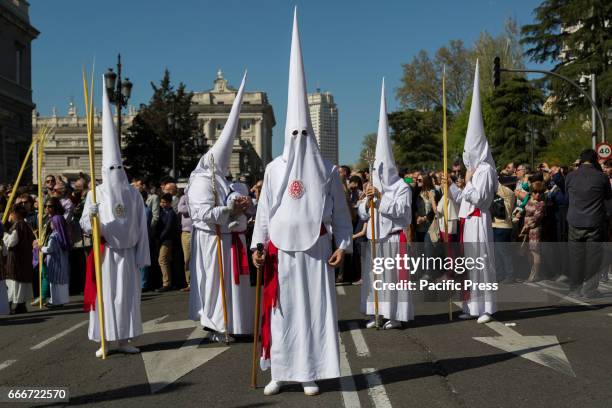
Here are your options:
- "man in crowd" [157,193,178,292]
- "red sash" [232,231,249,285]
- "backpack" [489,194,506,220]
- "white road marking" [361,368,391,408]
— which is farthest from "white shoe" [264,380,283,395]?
"man in crowd" [157,193,178,292]

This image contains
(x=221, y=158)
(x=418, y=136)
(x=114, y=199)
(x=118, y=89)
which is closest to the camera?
(x=114, y=199)

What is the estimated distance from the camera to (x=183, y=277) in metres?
14.5

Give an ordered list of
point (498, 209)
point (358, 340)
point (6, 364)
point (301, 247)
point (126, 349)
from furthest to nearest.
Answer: point (498, 209) < point (358, 340) < point (126, 349) < point (6, 364) < point (301, 247)

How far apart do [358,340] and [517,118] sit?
156 feet

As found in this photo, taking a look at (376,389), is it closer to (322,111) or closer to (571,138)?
(571,138)

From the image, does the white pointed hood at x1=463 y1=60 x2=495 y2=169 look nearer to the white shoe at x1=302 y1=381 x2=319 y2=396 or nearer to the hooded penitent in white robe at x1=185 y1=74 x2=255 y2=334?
the hooded penitent in white robe at x1=185 y1=74 x2=255 y2=334

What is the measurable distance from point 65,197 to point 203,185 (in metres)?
5.92

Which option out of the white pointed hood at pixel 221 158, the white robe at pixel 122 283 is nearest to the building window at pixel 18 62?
the white pointed hood at pixel 221 158

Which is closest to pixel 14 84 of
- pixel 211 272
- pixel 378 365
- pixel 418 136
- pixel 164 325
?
pixel 418 136

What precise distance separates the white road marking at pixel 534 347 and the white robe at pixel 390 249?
111 centimetres

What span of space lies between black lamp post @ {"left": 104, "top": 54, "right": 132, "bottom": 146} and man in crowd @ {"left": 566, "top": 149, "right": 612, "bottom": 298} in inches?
519

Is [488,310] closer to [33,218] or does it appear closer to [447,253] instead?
[447,253]

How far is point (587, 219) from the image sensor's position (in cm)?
1096

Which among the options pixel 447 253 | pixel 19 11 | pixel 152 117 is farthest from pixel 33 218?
pixel 152 117
